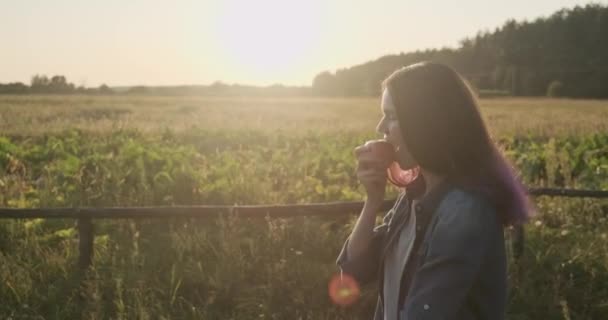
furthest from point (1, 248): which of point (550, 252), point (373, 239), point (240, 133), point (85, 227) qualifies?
point (240, 133)

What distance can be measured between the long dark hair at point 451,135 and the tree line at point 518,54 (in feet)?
277

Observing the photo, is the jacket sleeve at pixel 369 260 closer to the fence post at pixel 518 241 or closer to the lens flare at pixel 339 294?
the lens flare at pixel 339 294

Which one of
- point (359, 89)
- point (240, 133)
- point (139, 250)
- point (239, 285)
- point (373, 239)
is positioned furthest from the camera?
point (359, 89)

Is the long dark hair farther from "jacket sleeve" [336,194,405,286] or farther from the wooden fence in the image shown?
the wooden fence

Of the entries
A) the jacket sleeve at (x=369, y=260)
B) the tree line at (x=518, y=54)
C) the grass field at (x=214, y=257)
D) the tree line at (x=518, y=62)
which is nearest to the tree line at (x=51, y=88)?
the tree line at (x=518, y=62)

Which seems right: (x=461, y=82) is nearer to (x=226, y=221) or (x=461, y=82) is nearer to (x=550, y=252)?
(x=226, y=221)

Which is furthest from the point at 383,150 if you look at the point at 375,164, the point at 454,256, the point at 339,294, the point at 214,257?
the point at 214,257

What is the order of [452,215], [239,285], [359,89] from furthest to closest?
[359,89]
[239,285]
[452,215]

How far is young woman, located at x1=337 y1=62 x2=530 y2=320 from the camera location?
170 cm

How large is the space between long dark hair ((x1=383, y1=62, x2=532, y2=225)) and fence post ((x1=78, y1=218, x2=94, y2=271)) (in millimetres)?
4079

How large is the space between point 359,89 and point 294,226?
86281 millimetres

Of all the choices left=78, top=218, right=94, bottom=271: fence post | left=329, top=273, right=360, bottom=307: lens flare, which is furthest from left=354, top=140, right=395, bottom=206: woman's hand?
left=78, top=218, right=94, bottom=271: fence post

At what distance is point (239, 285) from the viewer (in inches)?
207

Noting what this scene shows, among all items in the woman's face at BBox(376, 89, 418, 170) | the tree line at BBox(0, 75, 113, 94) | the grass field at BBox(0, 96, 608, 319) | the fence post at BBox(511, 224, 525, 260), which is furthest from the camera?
Result: the tree line at BBox(0, 75, 113, 94)
